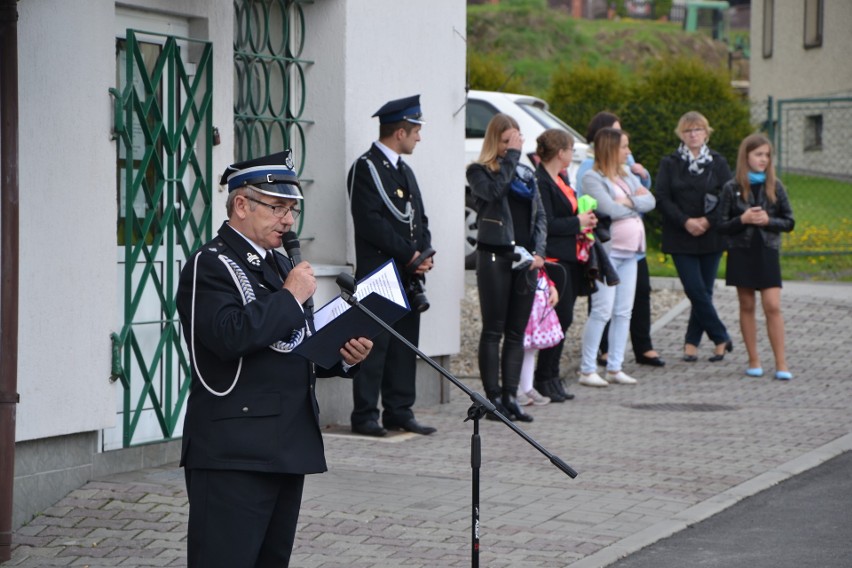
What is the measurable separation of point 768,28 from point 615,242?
93.0 ft

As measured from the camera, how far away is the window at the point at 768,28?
39.0 metres

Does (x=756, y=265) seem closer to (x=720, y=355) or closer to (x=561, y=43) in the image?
(x=720, y=355)

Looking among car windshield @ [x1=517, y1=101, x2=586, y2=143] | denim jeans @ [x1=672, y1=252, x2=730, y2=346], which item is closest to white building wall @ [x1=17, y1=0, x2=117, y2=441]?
denim jeans @ [x1=672, y1=252, x2=730, y2=346]

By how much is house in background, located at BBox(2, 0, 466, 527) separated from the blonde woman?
4.45 ft

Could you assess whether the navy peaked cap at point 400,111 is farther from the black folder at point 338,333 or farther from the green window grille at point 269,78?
the black folder at point 338,333

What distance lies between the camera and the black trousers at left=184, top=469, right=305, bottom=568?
477 centimetres

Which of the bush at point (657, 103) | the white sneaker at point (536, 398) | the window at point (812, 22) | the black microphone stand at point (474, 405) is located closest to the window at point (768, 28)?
the window at point (812, 22)

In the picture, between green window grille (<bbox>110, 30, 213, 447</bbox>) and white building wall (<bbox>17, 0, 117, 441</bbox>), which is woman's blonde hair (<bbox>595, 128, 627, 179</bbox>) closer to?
green window grille (<bbox>110, 30, 213, 447</bbox>)

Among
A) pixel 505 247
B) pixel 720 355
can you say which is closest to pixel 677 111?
pixel 720 355

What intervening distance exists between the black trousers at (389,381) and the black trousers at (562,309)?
1.58 metres

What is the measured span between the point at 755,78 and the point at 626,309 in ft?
94.5

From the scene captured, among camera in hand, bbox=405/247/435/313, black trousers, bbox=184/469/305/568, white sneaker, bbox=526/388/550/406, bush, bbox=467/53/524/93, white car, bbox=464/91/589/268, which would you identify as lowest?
white sneaker, bbox=526/388/550/406

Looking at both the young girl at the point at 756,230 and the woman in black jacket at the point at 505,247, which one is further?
the young girl at the point at 756,230

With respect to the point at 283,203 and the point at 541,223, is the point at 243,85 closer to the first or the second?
the point at 541,223
